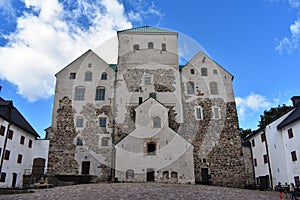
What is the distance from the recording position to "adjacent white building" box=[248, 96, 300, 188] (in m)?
21.4

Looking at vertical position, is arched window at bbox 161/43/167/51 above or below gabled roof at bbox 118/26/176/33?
below

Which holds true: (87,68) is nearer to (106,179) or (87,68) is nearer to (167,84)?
(167,84)

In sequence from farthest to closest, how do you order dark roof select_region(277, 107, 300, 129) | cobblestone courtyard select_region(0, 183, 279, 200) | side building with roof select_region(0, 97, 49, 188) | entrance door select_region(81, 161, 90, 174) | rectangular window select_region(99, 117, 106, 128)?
1. rectangular window select_region(99, 117, 106, 128)
2. entrance door select_region(81, 161, 90, 174)
3. side building with roof select_region(0, 97, 49, 188)
4. dark roof select_region(277, 107, 300, 129)
5. cobblestone courtyard select_region(0, 183, 279, 200)

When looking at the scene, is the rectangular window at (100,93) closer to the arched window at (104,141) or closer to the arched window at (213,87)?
the arched window at (104,141)

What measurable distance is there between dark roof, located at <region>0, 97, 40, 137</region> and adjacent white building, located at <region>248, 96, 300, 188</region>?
78.2 ft

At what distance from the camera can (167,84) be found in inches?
1193

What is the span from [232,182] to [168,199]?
1596cm

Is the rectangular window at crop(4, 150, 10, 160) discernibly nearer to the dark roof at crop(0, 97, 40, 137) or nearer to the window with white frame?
the dark roof at crop(0, 97, 40, 137)

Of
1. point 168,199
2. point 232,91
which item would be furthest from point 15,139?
point 232,91

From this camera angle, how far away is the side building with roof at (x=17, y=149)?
74.6ft

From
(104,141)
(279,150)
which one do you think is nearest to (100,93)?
(104,141)

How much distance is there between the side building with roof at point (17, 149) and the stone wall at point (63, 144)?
1137mm

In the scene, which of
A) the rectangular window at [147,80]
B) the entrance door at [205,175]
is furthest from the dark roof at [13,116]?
the entrance door at [205,175]

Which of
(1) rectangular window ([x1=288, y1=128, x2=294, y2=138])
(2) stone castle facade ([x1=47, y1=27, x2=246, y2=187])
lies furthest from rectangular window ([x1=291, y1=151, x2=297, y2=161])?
(2) stone castle facade ([x1=47, y1=27, x2=246, y2=187])
